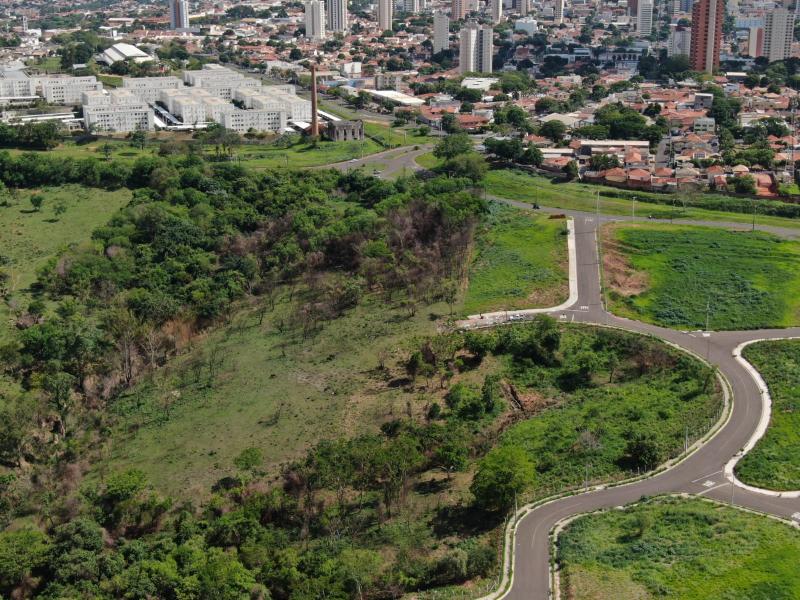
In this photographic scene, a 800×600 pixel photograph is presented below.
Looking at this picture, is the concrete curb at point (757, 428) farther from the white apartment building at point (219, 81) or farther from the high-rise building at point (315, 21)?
the high-rise building at point (315, 21)

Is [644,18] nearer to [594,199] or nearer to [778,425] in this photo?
[594,199]

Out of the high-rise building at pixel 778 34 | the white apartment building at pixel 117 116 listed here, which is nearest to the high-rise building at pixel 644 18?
the high-rise building at pixel 778 34

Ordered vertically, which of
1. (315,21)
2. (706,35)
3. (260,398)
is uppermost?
(315,21)

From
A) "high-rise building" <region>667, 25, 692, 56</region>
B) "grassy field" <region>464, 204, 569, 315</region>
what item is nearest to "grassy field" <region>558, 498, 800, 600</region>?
"grassy field" <region>464, 204, 569, 315</region>

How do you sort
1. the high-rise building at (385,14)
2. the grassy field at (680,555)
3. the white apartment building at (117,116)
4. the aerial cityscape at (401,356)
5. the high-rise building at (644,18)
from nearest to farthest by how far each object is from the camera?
the grassy field at (680,555) < the aerial cityscape at (401,356) < the white apartment building at (117,116) < the high-rise building at (644,18) < the high-rise building at (385,14)

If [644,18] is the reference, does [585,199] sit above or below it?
below

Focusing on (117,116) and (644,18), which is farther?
(644,18)

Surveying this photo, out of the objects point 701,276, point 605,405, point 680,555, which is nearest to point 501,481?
point 680,555
